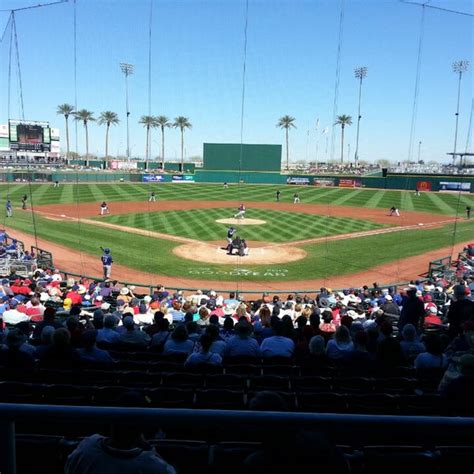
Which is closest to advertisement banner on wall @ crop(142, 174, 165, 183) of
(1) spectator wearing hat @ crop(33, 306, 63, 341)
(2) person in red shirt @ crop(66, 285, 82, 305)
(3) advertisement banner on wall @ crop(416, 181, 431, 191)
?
(3) advertisement banner on wall @ crop(416, 181, 431, 191)

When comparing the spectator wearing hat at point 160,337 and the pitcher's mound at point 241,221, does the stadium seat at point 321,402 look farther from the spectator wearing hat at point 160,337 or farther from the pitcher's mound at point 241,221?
the pitcher's mound at point 241,221

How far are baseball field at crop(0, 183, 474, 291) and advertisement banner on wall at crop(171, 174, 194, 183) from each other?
75.7 ft

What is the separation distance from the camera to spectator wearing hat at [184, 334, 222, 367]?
608cm

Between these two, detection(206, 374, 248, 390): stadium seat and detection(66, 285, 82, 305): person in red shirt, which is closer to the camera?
detection(206, 374, 248, 390): stadium seat

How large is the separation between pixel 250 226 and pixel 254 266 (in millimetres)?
11802

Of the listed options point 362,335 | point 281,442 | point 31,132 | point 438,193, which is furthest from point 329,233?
point 31,132

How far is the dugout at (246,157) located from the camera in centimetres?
8431

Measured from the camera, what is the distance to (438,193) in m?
62.8

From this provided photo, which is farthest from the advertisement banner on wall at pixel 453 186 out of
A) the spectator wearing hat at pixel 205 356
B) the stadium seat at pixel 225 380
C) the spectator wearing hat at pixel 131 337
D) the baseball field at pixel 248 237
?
the stadium seat at pixel 225 380

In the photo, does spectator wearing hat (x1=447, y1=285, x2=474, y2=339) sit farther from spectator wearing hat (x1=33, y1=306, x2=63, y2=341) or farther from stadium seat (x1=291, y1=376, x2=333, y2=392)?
spectator wearing hat (x1=33, y1=306, x2=63, y2=341)

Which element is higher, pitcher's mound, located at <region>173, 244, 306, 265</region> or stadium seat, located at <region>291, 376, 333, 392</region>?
stadium seat, located at <region>291, 376, 333, 392</region>

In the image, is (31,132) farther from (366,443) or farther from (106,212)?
(366,443)

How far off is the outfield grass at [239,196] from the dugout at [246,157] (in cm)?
1768

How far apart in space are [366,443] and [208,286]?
54.9 feet
